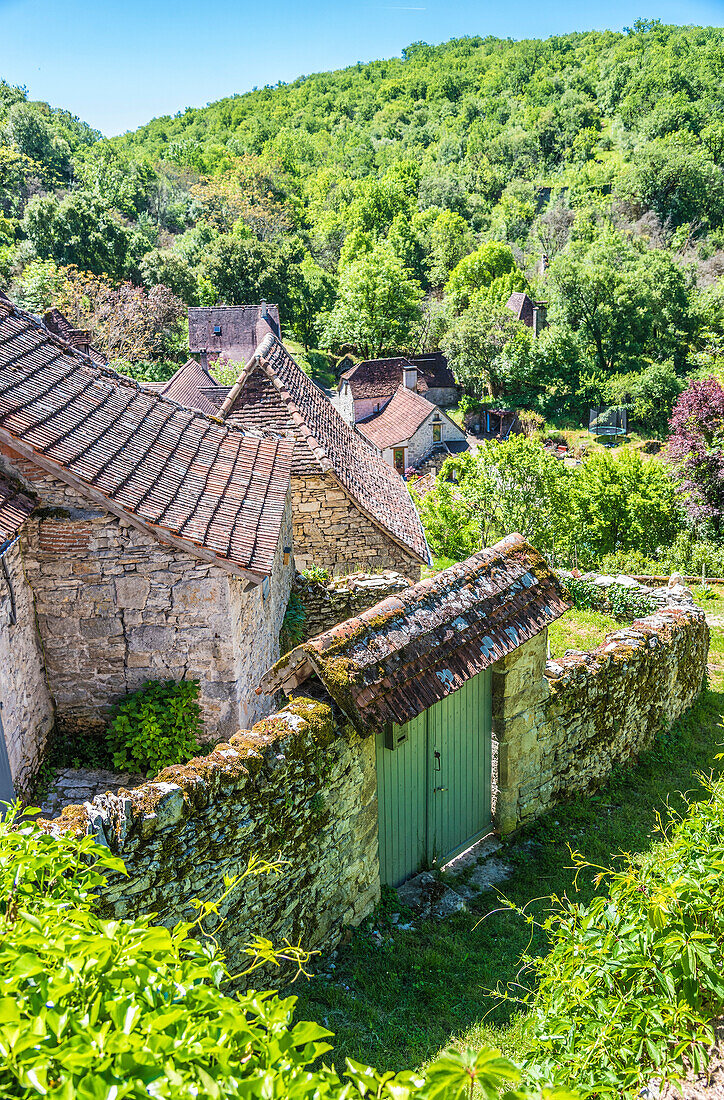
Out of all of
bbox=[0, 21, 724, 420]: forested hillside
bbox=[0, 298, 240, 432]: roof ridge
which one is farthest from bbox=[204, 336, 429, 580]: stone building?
bbox=[0, 21, 724, 420]: forested hillside

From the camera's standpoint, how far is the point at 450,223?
73.9 m

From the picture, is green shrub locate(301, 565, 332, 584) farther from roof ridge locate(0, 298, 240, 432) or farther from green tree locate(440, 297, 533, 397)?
green tree locate(440, 297, 533, 397)

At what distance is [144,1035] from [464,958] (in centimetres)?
410

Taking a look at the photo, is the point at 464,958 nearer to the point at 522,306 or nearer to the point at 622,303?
the point at 622,303

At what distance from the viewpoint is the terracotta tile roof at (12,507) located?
20.0 feet

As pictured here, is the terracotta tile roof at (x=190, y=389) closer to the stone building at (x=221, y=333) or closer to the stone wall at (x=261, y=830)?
the stone building at (x=221, y=333)

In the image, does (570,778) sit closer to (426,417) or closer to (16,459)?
(16,459)

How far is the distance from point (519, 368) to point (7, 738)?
53.7 meters

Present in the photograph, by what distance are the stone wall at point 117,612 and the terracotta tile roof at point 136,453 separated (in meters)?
0.26

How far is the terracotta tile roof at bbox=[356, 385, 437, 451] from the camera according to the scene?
41.8 m

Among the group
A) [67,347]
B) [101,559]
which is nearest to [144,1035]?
[101,559]

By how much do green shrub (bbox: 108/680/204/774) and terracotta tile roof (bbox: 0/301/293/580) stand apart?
1468 mm

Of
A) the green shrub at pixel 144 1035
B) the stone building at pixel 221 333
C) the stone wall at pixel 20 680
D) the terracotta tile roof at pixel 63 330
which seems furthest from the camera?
the stone building at pixel 221 333

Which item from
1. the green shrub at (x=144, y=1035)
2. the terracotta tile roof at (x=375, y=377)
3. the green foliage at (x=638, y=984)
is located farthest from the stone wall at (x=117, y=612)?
the terracotta tile roof at (x=375, y=377)
